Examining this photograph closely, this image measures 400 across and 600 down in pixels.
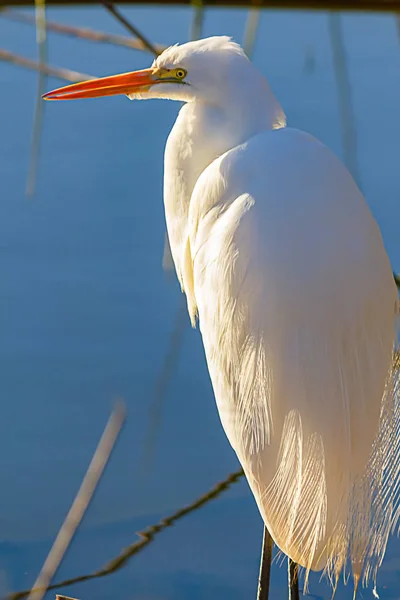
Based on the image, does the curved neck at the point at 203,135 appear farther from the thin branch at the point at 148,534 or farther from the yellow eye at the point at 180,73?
the thin branch at the point at 148,534

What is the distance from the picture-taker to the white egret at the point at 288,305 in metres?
1.35

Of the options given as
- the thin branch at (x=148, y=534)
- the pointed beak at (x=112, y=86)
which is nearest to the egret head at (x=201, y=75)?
the pointed beak at (x=112, y=86)

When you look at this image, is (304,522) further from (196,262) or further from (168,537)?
(168,537)

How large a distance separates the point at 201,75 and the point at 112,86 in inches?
6.0

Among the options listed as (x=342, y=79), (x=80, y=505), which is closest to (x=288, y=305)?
(x=342, y=79)

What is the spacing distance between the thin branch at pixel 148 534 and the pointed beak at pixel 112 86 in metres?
0.86

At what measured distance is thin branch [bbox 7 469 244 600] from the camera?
1.95 m

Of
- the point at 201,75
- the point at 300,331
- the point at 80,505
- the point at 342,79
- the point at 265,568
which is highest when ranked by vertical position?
the point at 201,75

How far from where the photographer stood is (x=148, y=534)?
2.05 metres

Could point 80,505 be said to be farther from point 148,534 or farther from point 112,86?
point 148,534

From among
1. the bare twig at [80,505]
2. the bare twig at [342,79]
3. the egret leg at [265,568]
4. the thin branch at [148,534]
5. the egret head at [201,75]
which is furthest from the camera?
the thin branch at [148,534]

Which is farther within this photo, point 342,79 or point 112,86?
point 112,86

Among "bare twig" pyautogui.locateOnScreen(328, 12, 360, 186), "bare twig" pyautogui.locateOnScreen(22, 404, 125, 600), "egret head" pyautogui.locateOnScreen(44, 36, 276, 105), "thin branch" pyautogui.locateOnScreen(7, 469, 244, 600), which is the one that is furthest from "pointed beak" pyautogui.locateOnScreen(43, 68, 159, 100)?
"thin branch" pyautogui.locateOnScreen(7, 469, 244, 600)

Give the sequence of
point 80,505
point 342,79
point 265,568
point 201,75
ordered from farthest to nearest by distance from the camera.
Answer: point 265,568, point 201,75, point 342,79, point 80,505
